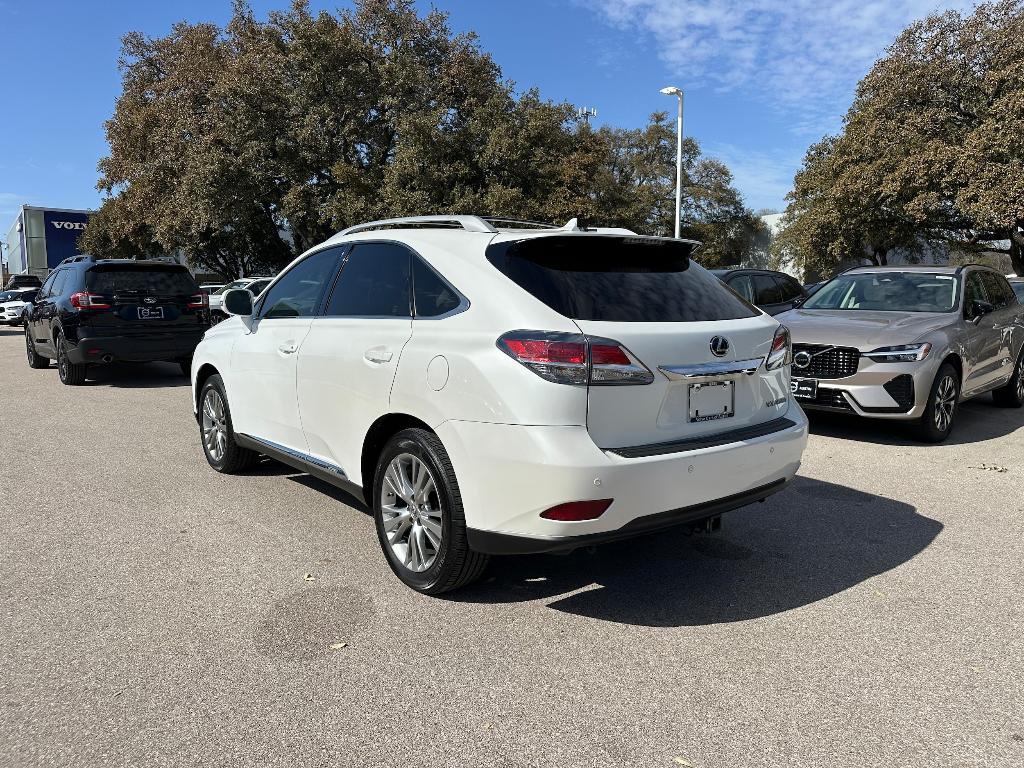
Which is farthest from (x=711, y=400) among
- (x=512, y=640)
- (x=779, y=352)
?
(x=512, y=640)

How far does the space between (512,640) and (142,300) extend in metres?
9.26

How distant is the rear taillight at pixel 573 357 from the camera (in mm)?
2961

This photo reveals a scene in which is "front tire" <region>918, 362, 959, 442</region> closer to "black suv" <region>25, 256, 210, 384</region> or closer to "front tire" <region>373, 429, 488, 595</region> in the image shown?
"front tire" <region>373, 429, 488, 595</region>

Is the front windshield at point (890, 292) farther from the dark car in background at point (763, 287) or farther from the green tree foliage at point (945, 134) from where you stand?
the green tree foliage at point (945, 134)

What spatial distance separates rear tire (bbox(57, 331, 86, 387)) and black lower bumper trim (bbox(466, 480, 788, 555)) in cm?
953

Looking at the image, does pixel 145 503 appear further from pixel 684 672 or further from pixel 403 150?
pixel 403 150

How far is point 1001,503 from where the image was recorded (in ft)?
16.7

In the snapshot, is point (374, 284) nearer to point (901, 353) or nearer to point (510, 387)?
point (510, 387)

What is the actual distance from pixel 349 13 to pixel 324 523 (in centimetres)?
2443

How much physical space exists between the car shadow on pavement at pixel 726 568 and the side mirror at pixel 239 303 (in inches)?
97.4

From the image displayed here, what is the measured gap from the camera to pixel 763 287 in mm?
11797

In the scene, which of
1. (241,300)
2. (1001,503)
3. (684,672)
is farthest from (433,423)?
(1001,503)

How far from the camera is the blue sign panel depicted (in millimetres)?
56500

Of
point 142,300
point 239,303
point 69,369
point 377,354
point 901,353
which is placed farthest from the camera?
point 69,369
